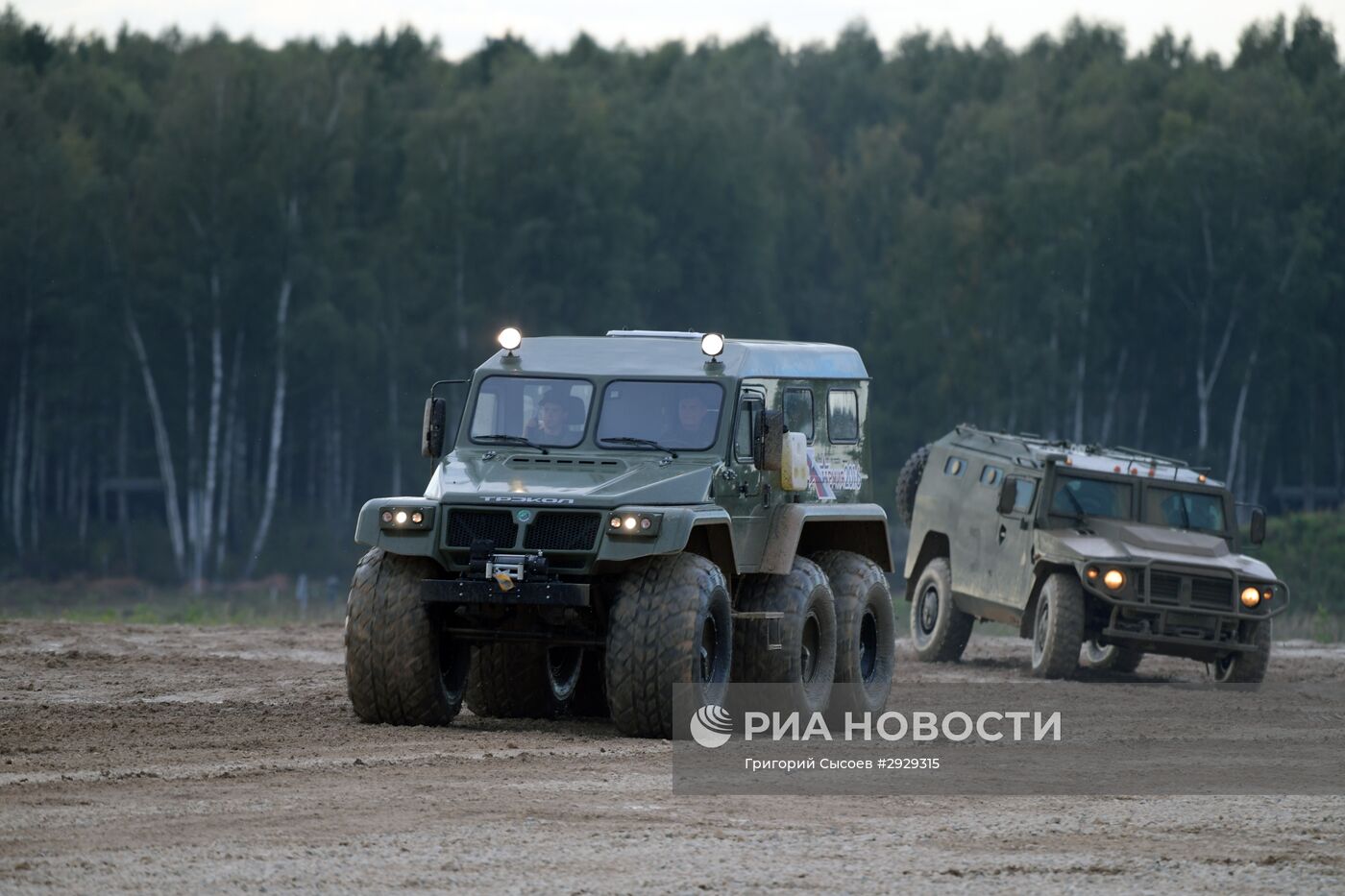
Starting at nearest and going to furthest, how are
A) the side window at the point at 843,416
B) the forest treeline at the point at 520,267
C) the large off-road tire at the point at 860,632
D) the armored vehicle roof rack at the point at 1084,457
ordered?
the large off-road tire at the point at 860,632
the side window at the point at 843,416
the armored vehicle roof rack at the point at 1084,457
the forest treeline at the point at 520,267

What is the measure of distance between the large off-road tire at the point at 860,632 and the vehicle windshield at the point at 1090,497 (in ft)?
15.2

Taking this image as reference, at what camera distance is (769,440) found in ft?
43.4

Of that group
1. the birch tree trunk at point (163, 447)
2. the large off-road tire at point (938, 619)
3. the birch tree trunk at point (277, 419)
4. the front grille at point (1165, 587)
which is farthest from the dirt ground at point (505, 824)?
the birch tree trunk at point (277, 419)

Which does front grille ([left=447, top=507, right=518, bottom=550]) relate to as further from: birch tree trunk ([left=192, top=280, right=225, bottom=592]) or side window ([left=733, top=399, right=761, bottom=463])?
birch tree trunk ([left=192, top=280, right=225, bottom=592])

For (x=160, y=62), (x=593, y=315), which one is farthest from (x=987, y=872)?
(x=160, y=62)

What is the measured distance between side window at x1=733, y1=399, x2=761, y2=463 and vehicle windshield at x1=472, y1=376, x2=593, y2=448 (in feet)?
3.12

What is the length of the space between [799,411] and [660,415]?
49.9 inches

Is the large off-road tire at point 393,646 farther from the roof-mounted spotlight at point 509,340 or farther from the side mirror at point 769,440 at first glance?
the side mirror at point 769,440

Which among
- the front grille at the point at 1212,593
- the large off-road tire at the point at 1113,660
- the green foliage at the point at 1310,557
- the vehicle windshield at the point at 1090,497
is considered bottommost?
the green foliage at the point at 1310,557

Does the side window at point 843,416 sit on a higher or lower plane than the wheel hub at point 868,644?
higher

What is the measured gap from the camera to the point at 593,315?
50.8 m

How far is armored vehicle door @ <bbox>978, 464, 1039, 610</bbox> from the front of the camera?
19516mm

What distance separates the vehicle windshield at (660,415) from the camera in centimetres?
1333

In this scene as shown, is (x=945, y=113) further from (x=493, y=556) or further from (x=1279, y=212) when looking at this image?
(x=493, y=556)
